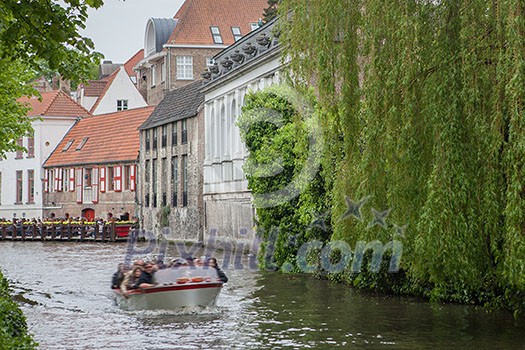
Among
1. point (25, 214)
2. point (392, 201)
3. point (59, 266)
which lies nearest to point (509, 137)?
point (392, 201)

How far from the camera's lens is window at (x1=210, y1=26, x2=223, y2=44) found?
2586 inches

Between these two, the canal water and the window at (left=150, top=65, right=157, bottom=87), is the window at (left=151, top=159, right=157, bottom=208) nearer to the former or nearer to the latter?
the window at (left=150, top=65, right=157, bottom=87)

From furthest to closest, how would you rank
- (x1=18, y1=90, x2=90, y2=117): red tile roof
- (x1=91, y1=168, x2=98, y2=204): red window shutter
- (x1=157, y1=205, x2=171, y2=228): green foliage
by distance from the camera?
1. (x1=18, y1=90, x2=90, y2=117): red tile roof
2. (x1=91, y1=168, x2=98, y2=204): red window shutter
3. (x1=157, y1=205, x2=171, y2=228): green foliage

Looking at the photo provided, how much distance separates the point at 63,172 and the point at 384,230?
167 feet

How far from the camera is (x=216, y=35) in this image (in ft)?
216

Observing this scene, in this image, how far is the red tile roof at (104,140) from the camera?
60125 mm

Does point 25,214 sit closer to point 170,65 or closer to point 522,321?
point 170,65

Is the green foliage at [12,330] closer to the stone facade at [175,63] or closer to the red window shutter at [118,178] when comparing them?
the red window shutter at [118,178]

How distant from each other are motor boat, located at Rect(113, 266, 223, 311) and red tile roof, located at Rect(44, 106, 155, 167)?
38.8 meters

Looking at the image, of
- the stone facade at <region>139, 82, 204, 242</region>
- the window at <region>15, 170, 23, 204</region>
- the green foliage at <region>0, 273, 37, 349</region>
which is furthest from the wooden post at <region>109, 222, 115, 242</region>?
the green foliage at <region>0, 273, 37, 349</region>

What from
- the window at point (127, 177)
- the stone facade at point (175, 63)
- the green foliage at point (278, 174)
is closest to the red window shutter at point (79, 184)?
the window at point (127, 177)

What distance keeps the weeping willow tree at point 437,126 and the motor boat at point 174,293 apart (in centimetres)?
319

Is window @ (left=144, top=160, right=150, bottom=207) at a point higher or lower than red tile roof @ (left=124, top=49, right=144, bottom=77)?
lower

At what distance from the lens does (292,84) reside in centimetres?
2100
